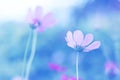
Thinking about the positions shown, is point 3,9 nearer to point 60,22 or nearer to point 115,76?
point 60,22

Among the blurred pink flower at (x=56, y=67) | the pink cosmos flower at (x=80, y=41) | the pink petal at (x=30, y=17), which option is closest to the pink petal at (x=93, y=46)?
the pink cosmos flower at (x=80, y=41)

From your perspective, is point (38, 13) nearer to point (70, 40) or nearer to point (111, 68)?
point (70, 40)

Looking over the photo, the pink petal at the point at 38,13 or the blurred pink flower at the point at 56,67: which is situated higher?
the pink petal at the point at 38,13

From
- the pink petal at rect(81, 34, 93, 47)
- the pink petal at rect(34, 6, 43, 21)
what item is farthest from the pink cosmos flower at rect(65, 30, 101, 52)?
the pink petal at rect(34, 6, 43, 21)

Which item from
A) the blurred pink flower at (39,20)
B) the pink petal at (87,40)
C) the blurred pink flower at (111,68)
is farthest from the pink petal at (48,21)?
the blurred pink flower at (111,68)

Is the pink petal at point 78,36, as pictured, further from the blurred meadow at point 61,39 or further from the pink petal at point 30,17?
the pink petal at point 30,17

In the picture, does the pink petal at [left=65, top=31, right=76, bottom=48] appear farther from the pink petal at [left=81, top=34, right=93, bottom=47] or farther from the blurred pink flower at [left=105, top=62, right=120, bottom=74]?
the blurred pink flower at [left=105, top=62, right=120, bottom=74]

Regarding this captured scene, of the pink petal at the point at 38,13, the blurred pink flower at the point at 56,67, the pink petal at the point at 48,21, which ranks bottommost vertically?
the blurred pink flower at the point at 56,67
